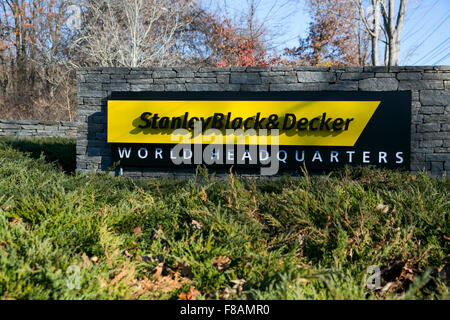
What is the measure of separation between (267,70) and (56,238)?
5.36 metres

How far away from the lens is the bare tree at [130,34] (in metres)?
15.4

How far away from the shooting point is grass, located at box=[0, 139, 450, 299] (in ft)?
6.72

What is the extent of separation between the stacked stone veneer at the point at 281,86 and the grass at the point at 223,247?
3579 mm

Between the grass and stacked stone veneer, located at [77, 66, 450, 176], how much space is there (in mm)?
3579

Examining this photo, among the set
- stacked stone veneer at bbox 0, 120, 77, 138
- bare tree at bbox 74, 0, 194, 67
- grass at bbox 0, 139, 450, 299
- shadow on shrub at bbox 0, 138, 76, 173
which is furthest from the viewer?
bare tree at bbox 74, 0, 194, 67

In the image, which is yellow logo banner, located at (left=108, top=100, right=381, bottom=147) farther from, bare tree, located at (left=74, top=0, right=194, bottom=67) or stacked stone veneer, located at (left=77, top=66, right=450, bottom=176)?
bare tree, located at (left=74, top=0, right=194, bottom=67)

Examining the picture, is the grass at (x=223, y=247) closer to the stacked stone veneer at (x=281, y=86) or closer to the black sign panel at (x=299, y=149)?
the black sign panel at (x=299, y=149)

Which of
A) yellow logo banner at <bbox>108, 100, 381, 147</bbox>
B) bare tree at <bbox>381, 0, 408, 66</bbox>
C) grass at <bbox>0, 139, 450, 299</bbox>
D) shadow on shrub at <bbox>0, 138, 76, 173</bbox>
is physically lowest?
grass at <bbox>0, 139, 450, 299</bbox>

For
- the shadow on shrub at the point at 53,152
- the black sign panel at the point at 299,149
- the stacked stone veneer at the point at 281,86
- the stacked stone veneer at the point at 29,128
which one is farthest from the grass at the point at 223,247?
the stacked stone veneer at the point at 29,128

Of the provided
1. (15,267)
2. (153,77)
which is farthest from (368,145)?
(15,267)

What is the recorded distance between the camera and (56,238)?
8.33 feet

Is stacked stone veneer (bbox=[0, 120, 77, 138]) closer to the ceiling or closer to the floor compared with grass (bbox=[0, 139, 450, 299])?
closer to the ceiling

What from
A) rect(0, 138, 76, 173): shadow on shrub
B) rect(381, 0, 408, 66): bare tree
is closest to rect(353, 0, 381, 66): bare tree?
rect(381, 0, 408, 66): bare tree

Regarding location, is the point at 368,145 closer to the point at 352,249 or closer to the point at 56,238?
the point at 352,249
